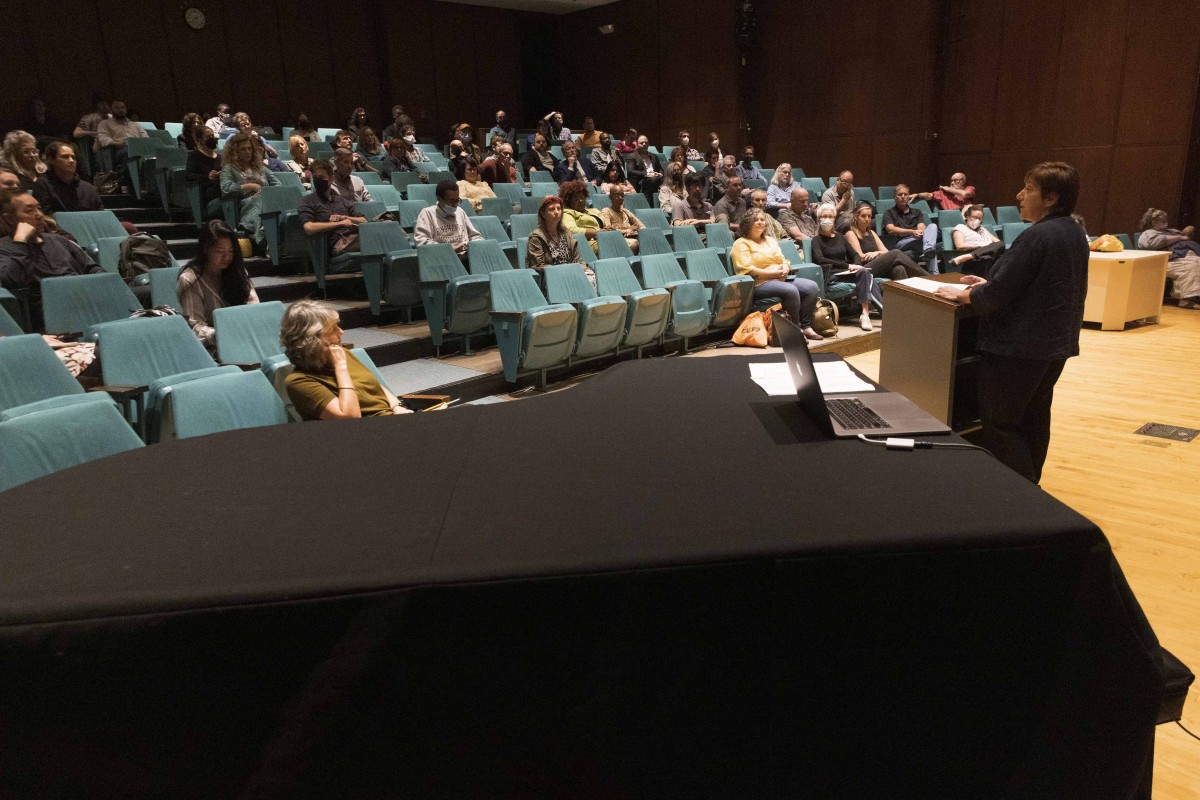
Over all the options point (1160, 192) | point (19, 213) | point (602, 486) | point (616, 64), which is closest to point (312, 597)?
point (602, 486)

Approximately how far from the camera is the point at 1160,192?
7.21m

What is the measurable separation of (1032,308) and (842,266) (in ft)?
10.6

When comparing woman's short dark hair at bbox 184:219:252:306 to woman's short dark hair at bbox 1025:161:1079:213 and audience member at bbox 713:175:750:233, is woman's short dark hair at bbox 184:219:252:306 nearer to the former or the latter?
woman's short dark hair at bbox 1025:161:1079:213

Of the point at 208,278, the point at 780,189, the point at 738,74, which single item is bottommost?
the point at 208,278

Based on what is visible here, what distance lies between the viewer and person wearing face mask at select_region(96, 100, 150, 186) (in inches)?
250

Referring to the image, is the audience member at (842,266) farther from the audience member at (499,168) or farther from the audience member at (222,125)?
the audience member at (222,125)

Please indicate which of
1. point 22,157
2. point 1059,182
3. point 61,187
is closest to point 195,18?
point 22,157

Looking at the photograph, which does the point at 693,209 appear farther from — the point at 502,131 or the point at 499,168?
the point at 502,131

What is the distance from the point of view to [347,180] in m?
5.14

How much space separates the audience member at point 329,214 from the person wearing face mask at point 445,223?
1.35ft

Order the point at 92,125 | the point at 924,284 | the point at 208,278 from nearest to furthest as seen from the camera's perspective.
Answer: the point at 924,284 < the point at 208,278 < the point at 92,125

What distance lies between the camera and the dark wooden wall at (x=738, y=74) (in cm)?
736

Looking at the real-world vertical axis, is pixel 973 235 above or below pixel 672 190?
below

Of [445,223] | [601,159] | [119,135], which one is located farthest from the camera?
[601,159]
